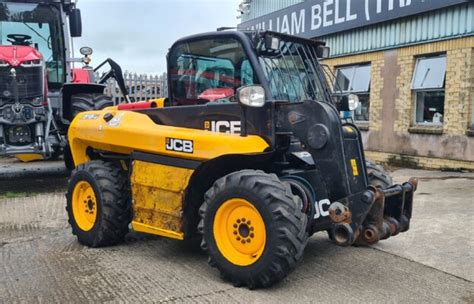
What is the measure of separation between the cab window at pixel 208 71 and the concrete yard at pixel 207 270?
5.11 feet

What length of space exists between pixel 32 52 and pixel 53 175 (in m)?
3.00

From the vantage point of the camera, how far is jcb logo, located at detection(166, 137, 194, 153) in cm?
442

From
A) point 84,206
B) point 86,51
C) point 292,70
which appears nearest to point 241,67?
point 292,70

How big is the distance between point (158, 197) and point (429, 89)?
815cm

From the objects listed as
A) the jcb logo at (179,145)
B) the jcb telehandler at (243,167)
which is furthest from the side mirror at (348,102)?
the jcb logo at (179,145)

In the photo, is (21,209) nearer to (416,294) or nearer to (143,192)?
(143,192)

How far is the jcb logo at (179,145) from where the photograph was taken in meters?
4.42

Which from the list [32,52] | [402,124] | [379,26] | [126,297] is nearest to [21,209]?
[32,52]

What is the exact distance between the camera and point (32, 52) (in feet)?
27.5

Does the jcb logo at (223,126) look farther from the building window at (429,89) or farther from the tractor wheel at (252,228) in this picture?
the building window at (429,89)

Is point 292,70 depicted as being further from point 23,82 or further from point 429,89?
point 429,89

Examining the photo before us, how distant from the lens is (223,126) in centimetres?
446

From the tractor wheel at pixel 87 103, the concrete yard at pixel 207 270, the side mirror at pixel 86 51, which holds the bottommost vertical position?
the concrete yard at pixel 207 270

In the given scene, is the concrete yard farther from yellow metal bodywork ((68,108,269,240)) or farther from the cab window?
the cab window
